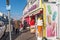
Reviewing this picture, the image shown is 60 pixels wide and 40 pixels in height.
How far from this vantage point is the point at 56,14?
616 inches

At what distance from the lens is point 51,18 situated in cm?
1563

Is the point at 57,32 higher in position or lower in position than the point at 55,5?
lower

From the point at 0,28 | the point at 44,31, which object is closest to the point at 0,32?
the point at 0,28

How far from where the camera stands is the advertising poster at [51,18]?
15469mm

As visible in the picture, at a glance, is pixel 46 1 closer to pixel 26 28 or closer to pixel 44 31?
pixel 44 31

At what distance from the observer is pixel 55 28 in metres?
15.9

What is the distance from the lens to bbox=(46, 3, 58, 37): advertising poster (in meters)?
15.5

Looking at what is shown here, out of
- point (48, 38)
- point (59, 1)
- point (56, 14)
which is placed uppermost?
point (59, 1)

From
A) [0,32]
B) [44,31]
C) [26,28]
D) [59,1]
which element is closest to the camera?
[59,1]

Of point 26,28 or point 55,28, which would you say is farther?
point 26,28

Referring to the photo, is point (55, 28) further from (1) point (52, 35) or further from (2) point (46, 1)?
(2) point (46, 1)

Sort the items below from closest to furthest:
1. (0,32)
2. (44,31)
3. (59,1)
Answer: (59,1) → (44,31) → (0,32)

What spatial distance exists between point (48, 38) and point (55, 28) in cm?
110

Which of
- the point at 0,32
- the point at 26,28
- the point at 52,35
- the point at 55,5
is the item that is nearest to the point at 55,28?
the point at 52,35
